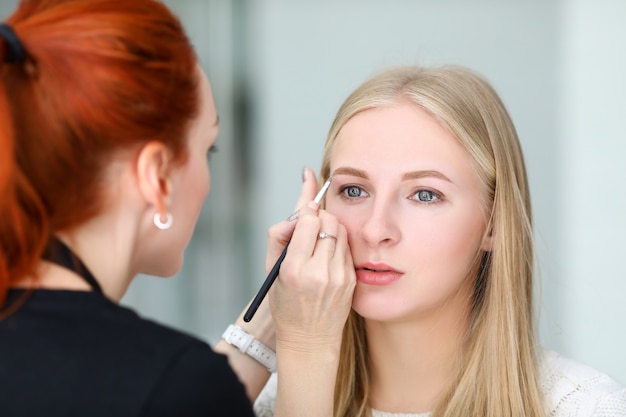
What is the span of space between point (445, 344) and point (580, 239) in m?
1.28

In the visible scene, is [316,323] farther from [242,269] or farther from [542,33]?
[242,269]

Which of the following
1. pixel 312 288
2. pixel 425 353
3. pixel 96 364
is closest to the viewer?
pixel 96 364

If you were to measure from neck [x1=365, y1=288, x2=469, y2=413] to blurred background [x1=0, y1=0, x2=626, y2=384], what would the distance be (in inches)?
20.5

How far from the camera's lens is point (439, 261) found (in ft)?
5.14

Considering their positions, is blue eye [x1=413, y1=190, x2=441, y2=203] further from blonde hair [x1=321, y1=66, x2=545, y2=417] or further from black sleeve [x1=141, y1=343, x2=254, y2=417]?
black sleeve [x1=141, y1=343, x2=254, y2=417]

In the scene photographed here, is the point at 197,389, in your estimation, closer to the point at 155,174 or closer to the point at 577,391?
the point at 155,174

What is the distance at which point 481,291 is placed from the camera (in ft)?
5.59

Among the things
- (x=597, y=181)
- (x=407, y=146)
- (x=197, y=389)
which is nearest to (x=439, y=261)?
(x=407, y=146)

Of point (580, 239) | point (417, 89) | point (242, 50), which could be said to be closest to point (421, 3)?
point (242, 50)

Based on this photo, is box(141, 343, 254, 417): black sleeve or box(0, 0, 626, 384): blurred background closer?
box(141, 343, 254, 417): black sleeve

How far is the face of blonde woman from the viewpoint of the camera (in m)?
1.55

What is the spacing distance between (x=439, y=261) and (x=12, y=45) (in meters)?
0.86

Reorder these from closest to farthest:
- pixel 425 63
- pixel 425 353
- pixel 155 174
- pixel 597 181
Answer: pixel 155 174, pixel 425 353, pixel 425 63, pixel 597 181

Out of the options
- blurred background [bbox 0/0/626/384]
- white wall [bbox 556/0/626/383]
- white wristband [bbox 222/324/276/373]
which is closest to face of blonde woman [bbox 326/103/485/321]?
white wristband [bbox 222/324/276/373]
